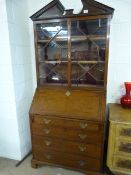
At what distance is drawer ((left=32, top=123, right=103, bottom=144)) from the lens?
1.78 metres

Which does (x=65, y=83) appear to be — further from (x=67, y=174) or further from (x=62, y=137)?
(x=67, y=174)

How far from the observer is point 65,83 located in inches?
80.7

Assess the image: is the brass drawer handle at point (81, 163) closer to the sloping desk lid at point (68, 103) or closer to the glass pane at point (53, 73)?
the sloping desk lid at point (68, 103)

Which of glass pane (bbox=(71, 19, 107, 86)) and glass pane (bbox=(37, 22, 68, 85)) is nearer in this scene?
glass pane (bbox=(71, 19, 107, 86))

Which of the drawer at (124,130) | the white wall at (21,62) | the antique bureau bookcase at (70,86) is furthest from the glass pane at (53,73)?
the drawer at (124,130)

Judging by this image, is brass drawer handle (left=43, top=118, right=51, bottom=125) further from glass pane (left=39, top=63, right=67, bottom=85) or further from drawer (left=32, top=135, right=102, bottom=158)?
glass pane (left=39, top=63, right=67, bottom=85)

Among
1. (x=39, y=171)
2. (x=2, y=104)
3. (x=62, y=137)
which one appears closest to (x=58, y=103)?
(x=62, y=137)

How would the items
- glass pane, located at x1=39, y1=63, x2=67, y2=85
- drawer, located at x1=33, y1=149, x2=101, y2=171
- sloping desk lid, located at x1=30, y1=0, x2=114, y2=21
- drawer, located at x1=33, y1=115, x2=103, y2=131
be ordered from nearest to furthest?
1. sloping desk lid, located at x1=30, y1=0, x2=114, y2=21
2. drawer, located at x1=33, y1=115, x2=103, y2=131
3. drawer, located at x1=33, y1=149, x2=101, y2=171
4. glass pane, located at x1=39, y1=63, x2=67, y2=85

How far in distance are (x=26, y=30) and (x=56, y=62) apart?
0.65 m

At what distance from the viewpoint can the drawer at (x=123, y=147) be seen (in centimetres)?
173

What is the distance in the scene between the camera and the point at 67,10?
1.78m

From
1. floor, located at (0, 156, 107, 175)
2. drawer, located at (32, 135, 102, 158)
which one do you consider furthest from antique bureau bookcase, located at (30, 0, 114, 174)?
floor, located at (0, 156, 107, 175)

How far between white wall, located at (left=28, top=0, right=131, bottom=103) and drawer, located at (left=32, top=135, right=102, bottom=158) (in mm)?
702

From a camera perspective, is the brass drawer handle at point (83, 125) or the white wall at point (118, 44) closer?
the brass drawer handle at point (83, 125)
